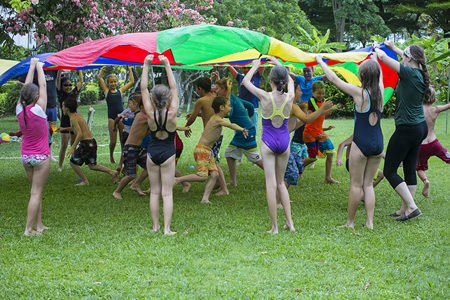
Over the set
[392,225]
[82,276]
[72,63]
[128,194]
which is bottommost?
[128,194]

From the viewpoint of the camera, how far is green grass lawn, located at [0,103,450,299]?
14.8ft

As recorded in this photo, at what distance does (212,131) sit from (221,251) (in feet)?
8.10

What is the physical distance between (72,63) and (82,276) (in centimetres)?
296

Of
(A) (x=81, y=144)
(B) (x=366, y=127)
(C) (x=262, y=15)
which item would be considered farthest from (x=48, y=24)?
(C) (x=262, y=15)

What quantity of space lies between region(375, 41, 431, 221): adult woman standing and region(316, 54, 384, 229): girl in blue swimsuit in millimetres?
358

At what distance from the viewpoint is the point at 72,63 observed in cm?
691

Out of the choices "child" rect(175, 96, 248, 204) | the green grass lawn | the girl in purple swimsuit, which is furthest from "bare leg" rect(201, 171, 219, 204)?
the girl in purple swimsuit

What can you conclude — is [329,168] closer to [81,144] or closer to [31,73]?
[81,144]

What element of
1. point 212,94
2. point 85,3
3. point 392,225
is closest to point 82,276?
point 392,225

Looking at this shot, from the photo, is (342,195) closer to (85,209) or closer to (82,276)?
(85,209)

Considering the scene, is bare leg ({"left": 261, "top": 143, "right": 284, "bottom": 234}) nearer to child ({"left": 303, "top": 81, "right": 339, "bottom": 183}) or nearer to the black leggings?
the black leggings

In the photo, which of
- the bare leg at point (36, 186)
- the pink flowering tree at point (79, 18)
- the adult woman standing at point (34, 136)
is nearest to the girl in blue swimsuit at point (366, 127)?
the adult woman standing at point (34, 136)

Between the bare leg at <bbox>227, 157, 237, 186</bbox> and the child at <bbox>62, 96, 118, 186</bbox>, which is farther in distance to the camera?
the bare leg at <bbox>227, 157, 237, 186</bbox>

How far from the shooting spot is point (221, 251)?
5.52 metres
